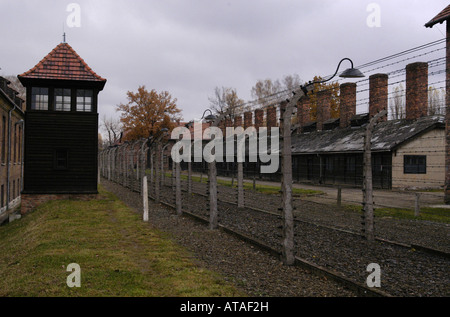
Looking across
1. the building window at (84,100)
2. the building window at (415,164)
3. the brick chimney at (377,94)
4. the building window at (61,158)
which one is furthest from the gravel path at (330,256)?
the brick chimney at (377,94)

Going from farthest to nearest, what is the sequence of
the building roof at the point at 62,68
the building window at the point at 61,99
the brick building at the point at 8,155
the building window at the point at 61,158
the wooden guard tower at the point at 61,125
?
1. the brick building at the point at 8,155
2. the building window at the point at 61,158
3. the building window at the point at 61,99
4. the wooden guard tower at the point at 61,125
5. the building roof at the point at 62,68

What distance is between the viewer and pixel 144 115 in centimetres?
6334

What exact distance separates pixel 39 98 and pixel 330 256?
1704 centimetres

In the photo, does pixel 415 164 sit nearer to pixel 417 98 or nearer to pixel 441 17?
pixel 417 98

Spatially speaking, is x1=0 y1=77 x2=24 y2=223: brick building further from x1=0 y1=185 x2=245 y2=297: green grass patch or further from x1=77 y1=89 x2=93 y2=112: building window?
x1=0 y1=185 x2=245 y2=297: green grass patch

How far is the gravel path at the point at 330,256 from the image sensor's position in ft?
21.0

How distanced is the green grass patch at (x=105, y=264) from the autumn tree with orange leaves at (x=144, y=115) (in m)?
50.0

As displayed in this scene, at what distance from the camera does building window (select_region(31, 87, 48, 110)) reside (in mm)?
19703

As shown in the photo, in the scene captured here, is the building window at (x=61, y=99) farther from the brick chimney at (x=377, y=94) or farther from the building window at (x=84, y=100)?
the brick chimney at (x=377, y=94)

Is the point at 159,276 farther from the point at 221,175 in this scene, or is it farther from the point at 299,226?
the point at 221,175

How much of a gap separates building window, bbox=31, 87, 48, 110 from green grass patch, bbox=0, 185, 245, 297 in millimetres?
8588

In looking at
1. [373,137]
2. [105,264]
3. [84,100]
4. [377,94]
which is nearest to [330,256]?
[105,264]

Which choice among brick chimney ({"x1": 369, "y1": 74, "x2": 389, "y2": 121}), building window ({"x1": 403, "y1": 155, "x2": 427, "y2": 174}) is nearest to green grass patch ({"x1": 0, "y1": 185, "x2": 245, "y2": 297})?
building window ({"x1": 403, "y1": 155, "x2": 427, "y2": 174})
